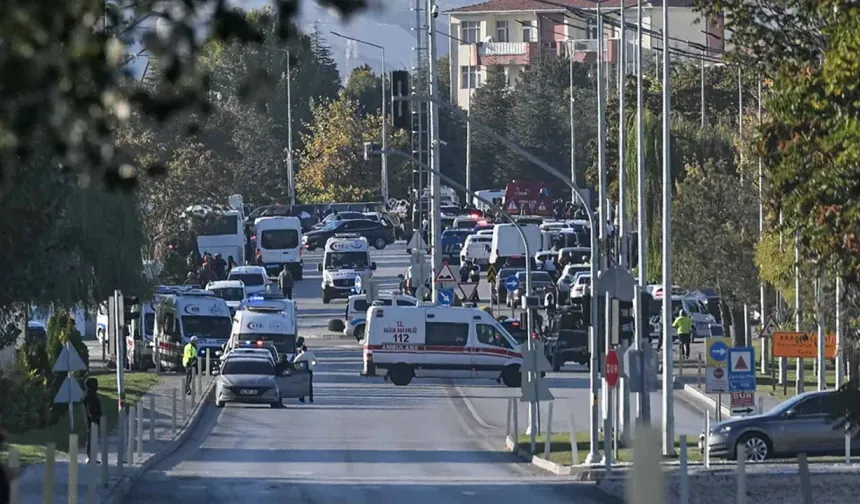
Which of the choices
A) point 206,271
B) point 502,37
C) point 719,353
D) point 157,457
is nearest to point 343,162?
point 502,37

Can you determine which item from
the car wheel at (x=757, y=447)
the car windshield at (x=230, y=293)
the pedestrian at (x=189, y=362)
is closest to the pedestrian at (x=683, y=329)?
the pedestrian at (x=189, y=362)

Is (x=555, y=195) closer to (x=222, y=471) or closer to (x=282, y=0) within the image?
(x=222, y=471)

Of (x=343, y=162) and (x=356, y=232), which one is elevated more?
(x=343, y=162)

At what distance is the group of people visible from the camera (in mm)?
72688

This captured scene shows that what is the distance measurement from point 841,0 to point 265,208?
8893 centimetres

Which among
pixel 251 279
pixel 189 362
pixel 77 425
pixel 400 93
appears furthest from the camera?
pixel 251 279

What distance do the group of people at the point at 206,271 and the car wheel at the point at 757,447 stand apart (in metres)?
42.1

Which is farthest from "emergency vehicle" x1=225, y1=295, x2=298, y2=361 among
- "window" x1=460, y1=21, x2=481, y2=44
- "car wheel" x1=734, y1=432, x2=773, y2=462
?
"window" x1=460, y1=21, x2=481, y2=44

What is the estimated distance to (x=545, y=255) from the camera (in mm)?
81875

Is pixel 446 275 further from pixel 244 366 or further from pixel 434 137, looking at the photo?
pixel 244 366

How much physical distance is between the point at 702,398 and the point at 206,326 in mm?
17039

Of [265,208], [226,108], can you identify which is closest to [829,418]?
[265,208]

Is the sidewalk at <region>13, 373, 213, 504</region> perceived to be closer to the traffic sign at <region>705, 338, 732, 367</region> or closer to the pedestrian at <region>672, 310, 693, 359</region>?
the traffic sign at <region>705, 338, 732, 367</region>

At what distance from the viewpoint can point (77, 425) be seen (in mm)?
Answer: 37156
